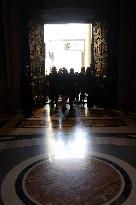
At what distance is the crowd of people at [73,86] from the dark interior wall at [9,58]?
115 centimetres

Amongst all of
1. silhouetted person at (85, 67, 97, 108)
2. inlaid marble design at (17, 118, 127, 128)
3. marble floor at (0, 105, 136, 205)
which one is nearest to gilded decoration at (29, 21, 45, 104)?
silhouetted person at (85, 67, 97, 108)

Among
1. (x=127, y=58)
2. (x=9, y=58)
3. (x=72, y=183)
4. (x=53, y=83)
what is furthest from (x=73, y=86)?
(x=72, y=183)

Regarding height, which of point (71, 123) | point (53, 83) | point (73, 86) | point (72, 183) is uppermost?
point (53, 83)

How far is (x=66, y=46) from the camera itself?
70.2ft

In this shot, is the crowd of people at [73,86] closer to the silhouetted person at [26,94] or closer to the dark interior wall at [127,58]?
the dark interior wall at [127,58]

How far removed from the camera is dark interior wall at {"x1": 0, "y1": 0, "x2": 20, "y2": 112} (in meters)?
8.55

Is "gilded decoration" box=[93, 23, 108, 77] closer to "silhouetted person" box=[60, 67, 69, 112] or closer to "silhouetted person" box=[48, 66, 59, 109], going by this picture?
"silhouetted person" box=[60, 67, 69, 112]

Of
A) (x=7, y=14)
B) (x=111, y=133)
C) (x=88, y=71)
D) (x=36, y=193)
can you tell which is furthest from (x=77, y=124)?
(x=7, y=14)

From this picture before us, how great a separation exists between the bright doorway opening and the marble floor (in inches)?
531

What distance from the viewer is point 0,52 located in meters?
8.69

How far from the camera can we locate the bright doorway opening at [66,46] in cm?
1928

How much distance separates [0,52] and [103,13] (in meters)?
3.83

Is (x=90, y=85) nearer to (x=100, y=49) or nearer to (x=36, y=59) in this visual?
(x=100, y=49)

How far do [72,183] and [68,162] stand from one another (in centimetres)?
70
